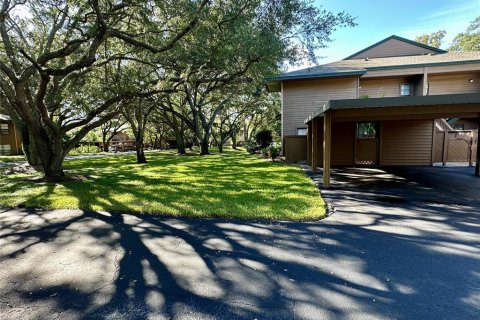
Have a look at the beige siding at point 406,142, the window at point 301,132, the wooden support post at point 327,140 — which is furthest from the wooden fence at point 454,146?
the wooden support post at point 327,140

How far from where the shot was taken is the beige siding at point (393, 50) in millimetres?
15836

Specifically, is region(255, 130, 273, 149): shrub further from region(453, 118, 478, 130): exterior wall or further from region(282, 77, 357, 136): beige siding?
region(453, 118, 478, 130): exterior wall

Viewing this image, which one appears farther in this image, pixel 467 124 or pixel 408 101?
pixel 467 124

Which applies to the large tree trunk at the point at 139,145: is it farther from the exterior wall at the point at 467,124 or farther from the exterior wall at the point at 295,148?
the exterior wall at the point at 467,124

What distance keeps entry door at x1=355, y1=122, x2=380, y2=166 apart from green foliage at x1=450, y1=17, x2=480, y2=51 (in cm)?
2105

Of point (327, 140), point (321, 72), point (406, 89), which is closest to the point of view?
point (327, 140)

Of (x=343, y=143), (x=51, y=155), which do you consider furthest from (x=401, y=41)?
(x=51, y=155)

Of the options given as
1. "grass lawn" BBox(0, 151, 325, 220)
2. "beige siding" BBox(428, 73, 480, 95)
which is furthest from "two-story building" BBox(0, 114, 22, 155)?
"beige siding" BBox(428, 73, 480, 95)

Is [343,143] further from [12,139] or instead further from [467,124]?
[12,139]

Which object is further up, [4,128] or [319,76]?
[319,76]

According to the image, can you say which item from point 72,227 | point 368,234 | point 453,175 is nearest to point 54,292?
point 72,227

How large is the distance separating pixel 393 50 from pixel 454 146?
687 cm

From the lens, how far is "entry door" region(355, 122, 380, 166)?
44.2 feet

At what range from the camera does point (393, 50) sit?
16.2 meters
